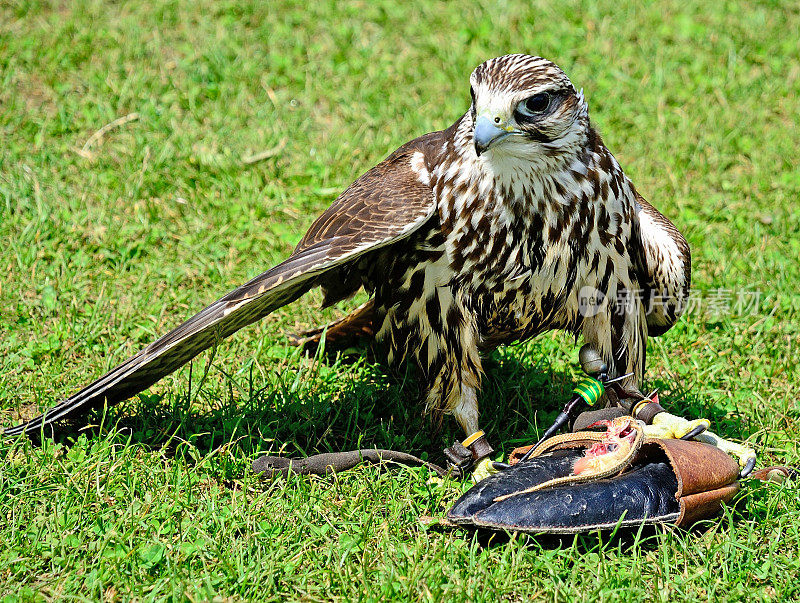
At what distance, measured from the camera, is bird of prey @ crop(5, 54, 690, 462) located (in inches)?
130

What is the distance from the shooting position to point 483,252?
3.47 metres

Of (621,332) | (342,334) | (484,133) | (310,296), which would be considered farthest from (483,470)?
(310,296)

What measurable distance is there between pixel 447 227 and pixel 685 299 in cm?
120

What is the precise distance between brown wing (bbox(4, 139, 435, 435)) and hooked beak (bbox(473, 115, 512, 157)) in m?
0.39

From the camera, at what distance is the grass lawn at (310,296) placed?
318 cm

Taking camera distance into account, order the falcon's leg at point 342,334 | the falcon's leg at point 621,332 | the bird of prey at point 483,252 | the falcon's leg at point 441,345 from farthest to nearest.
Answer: the falcon's leg at point 342,334, the falcon's leg at point 621,332, the falcon's leg at point 441,345, the bird of prey at point 483,252

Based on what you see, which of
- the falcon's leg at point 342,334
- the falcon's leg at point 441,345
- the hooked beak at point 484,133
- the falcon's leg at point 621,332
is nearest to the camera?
the hooked beak at point 484,133

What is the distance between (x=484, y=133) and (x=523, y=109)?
18 cm

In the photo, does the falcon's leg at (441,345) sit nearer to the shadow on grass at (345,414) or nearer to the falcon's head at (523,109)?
the shadow on grass at (345,414)

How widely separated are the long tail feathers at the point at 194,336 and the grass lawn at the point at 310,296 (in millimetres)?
184

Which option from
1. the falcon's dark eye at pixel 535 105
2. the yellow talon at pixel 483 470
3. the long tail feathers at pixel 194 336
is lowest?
the yellow talon at pixel 483 470

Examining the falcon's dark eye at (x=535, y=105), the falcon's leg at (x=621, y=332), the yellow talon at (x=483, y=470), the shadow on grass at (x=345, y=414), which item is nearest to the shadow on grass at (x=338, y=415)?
the shadow on grass at (x=345, y=414)

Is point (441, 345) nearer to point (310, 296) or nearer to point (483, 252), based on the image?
point (483, 252)

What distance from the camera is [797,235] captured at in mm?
5242
